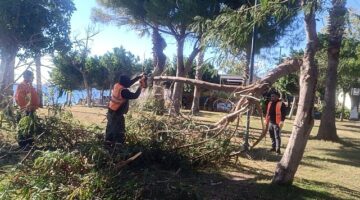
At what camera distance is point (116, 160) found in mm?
6082

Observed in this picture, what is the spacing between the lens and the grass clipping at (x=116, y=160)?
5.12 m

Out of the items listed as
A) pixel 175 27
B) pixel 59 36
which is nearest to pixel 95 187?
pixel 59 36

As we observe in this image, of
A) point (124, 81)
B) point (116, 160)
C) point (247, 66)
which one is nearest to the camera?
point (116, 160)

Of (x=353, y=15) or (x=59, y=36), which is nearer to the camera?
(x=353, y=15)

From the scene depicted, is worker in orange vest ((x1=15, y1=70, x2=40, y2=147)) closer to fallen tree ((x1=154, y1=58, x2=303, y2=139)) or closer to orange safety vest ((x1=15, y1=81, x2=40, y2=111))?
orange safety vest ((x1=15, y1=81, x2=40, y2=111))

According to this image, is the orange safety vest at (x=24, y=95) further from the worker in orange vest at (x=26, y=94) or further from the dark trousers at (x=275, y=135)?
the dark trousers at (x=275, y=135)

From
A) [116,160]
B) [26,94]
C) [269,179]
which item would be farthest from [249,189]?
[26,94]

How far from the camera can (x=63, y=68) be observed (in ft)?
121

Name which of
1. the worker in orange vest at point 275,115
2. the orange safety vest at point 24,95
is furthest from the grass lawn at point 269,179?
the orange safety vest at point 24,95

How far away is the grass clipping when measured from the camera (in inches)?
202

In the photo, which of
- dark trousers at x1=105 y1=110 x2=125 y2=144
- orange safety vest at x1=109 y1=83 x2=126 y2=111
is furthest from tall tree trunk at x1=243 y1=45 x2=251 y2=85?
dark trousers at x1=105 y1=110 x2=125 y2=144

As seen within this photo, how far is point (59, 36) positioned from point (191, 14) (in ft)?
13.5

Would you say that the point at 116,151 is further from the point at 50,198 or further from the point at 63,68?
the point at 63,68

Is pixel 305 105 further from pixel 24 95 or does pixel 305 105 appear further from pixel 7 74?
pixel 24 95
